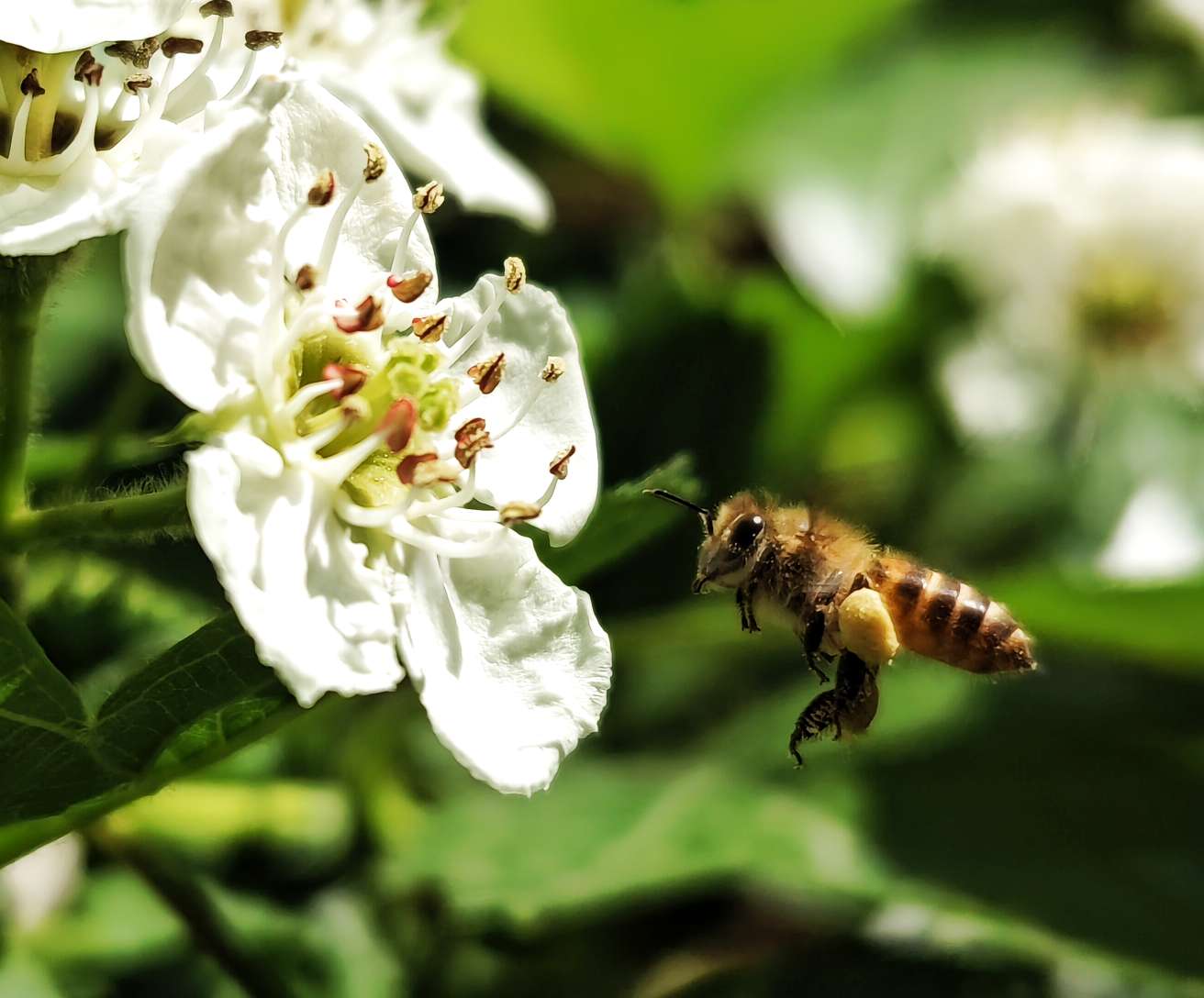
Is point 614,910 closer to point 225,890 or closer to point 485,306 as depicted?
point 225,890

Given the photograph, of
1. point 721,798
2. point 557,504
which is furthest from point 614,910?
point 557,504

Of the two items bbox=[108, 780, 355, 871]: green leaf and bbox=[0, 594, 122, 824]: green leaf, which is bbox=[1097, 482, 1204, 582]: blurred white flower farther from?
bbox=[0, 594, 122, 824]: green leaf

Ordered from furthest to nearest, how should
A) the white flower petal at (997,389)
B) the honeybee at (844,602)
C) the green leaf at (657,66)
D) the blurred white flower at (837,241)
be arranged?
the blurred white flower at (837,241) → the white flower petal at (997,389) → the green leaf at (657,66) → the honeybee at (844,602)

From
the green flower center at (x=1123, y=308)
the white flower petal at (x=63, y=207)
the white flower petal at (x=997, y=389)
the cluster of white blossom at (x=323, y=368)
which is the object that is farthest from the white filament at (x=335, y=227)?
the green flower center at (x=1123, y=308)

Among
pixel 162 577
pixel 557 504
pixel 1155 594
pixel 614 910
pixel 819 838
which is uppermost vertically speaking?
pixel 557 504

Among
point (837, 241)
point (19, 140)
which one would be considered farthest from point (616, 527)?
point (837, 241)

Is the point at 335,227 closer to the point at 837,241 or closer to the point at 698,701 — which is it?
the point at 698,701

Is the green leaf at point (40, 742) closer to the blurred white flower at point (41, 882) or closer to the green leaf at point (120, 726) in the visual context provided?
the green leaf at point (120, 726)

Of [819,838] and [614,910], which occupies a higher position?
[819,838]
